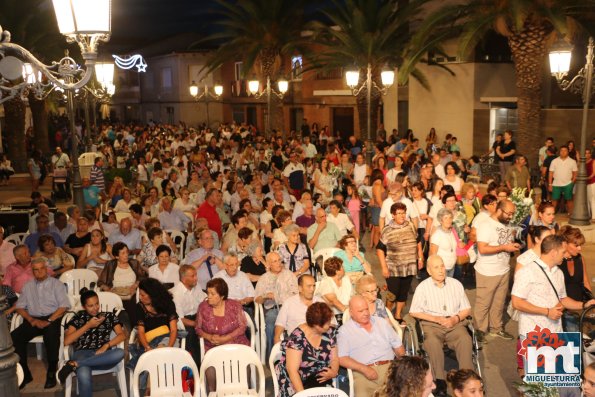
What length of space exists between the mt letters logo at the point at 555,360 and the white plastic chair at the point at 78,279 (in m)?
5.98

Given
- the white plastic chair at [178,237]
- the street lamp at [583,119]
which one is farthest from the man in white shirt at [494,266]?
the street lamp at [583,119]

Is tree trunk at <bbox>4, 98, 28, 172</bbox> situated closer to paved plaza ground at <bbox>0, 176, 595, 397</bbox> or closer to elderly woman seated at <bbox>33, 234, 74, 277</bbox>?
elderly woman seated at <bbox>33, 234, 74, 277</bbox>

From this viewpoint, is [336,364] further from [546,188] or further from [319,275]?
[546,188]

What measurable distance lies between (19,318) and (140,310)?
1.76 meters

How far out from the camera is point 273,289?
28.5 feet

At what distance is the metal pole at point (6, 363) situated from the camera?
4.25 metres

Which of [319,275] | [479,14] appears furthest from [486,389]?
[479,14]

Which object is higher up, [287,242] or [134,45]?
[134,45]

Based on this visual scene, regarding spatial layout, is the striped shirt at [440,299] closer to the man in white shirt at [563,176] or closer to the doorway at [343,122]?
the man in white shirt at [563,176]

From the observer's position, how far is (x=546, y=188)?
673 inches

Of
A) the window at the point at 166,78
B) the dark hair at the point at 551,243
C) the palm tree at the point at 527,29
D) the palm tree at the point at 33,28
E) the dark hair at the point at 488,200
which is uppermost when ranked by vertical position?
the window at the point at 166,78

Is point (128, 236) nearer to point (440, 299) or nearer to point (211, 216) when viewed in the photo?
Result: point (211, 216)

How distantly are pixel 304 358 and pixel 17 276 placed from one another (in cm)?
467

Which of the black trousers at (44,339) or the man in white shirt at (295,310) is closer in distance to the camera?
the man in white shirt at (295,310)
